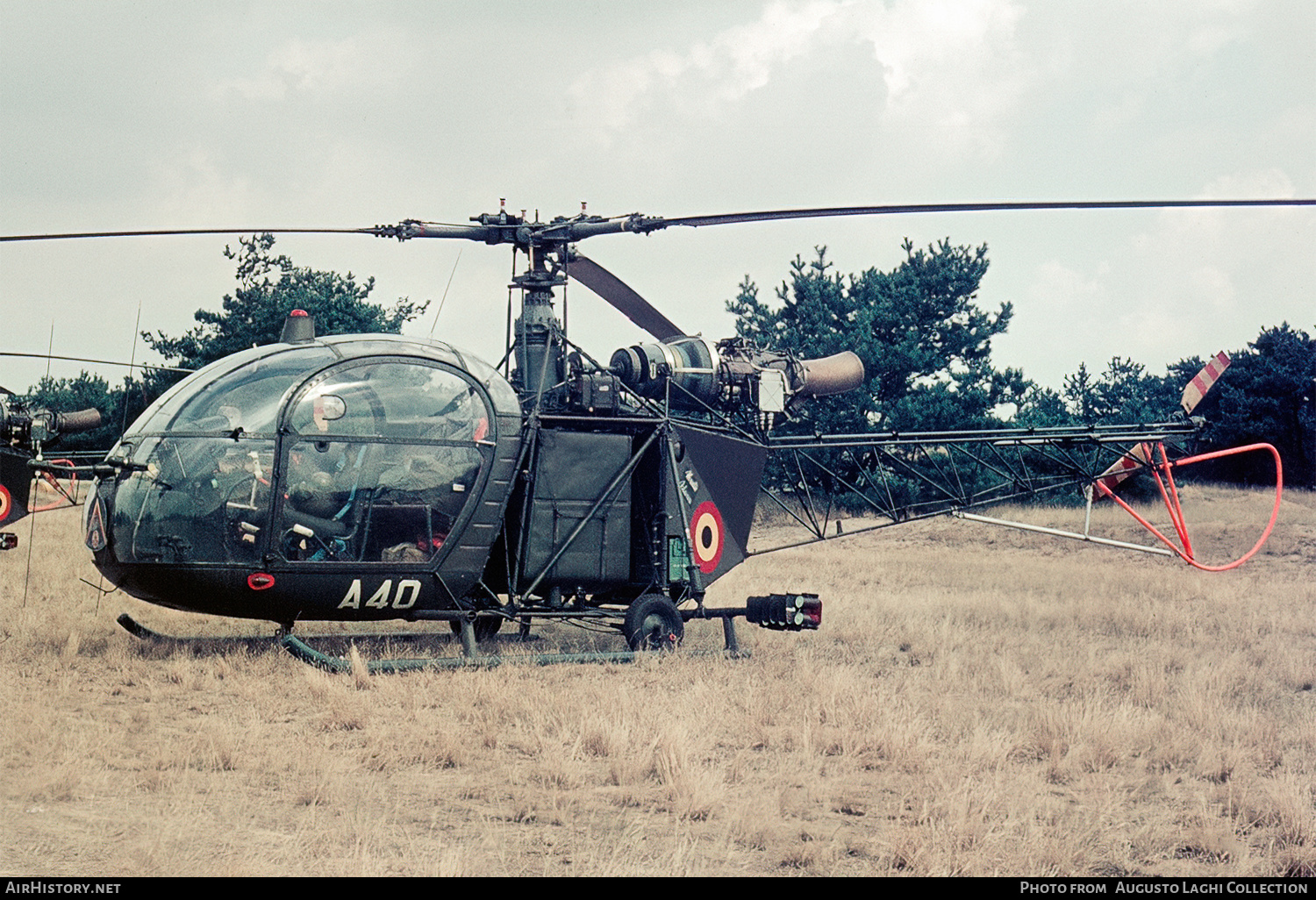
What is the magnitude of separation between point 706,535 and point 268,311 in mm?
31889

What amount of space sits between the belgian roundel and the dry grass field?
1.10 metres

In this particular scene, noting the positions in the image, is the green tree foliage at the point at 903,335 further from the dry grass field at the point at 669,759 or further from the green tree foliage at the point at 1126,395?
the dry grass field at the point at 669,759

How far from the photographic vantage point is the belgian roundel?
1249 centimetres

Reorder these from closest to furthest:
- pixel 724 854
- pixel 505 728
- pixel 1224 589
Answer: pixel 724 854 < pixel 505 728 < pixel 1224 589

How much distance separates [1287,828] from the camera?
6.42 metres

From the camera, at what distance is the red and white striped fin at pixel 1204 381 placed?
1383 centimetres

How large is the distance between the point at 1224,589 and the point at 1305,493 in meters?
21.0

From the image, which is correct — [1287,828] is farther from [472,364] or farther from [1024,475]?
[1024,475]

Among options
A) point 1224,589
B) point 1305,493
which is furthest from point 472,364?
point 1305,493

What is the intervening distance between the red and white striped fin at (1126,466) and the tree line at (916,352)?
19.9 meters

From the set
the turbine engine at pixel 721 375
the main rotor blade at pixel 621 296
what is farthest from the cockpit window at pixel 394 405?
the turbine engine at pixel 721 375

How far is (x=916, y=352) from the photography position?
37969mm

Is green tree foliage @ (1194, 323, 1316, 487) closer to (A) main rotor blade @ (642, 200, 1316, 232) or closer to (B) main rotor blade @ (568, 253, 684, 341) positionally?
(B) main rotor blade @ (568, 253, 684, 341)

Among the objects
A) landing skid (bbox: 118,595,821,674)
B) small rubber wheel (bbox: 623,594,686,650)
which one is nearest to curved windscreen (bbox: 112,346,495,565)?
landing skid (bbox: 118,595,821,674)
